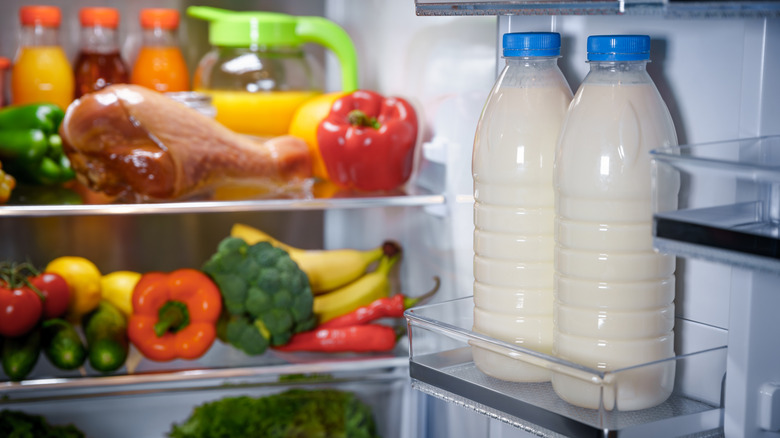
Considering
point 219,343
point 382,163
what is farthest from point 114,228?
point 382,163

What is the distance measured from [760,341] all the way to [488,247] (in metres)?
0.28

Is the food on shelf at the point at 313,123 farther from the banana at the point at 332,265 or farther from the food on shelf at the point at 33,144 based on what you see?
the food on shelf at the point at 33,144

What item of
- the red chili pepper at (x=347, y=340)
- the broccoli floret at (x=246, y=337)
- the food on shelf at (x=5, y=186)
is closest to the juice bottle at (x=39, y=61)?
the food on shelf at (x=5, y=186)

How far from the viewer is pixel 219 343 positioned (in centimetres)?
173

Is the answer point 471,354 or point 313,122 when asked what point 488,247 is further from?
point 313,122

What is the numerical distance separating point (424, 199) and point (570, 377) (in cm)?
83

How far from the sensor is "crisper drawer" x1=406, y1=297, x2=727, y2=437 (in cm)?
73

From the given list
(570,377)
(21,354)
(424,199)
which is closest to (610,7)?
(570,377)

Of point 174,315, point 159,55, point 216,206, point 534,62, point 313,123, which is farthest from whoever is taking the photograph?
point 159,55

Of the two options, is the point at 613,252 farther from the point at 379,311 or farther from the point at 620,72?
the point at 379,311

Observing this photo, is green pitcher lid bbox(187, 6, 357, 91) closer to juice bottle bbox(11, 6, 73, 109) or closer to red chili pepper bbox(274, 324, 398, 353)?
juice bottle bbox(11, 6, 73, 109)

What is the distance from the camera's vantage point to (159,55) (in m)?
1.82

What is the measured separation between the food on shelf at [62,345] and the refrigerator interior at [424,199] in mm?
53

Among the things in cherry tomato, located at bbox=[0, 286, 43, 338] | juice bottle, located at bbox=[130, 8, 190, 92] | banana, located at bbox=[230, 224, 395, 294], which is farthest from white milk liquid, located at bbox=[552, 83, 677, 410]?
juice bottle, located at bbox=[130, 8, 190, 92]
